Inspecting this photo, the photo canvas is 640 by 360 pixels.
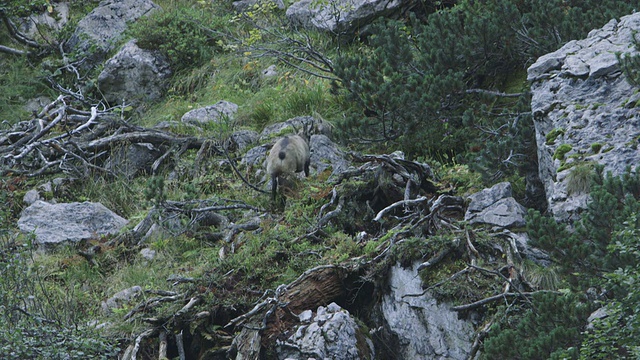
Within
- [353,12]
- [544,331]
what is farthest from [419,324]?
[353,12]

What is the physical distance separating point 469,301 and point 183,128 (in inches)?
299

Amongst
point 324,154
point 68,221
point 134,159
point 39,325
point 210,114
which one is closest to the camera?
point 39,325

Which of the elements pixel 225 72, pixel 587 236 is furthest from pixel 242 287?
pixel 225 72

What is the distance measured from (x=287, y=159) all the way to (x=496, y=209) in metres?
3.04

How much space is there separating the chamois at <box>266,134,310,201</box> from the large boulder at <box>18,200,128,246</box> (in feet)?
7.94

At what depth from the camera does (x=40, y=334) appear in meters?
6.93

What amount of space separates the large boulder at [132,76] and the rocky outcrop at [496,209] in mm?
8728

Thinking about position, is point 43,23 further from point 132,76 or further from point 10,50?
point 132,76

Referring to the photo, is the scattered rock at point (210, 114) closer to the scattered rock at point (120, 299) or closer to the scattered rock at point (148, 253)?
the scattered rock at point (148, 253)

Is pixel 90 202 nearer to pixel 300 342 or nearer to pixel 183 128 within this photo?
pixel 183 128

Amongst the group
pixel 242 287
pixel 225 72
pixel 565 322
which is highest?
pixel 565 322

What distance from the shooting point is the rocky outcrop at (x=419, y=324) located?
259 inches

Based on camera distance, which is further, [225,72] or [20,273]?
[225,72]

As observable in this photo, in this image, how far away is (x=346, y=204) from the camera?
8.95 m
